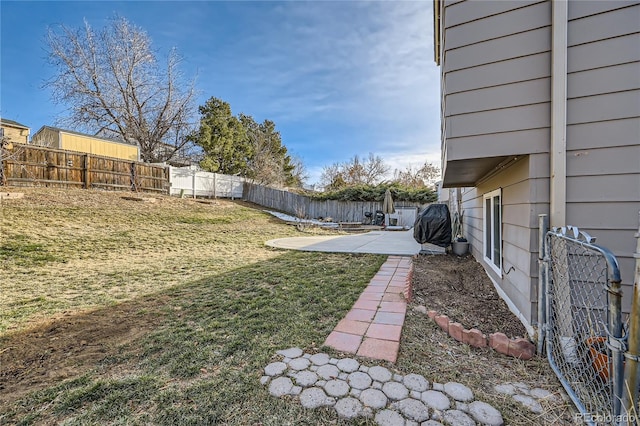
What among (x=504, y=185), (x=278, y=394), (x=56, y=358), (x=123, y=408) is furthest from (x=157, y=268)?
(x=504, y=185)

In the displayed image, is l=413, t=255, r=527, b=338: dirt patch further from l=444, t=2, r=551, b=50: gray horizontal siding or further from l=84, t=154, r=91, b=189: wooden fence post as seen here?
l=84, t=154, r=91, b=189: wooden fence post

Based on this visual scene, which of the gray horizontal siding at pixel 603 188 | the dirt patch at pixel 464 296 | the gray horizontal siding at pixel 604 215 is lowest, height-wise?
the dirt patch at pixel 464 296

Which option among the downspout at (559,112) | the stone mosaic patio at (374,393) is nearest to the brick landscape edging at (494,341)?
the stone mosaic patio at (374,393)

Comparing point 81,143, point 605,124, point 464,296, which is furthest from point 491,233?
point 81,143

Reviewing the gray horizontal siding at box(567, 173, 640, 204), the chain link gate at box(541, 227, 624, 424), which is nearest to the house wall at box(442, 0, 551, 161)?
the gray horizontal siding at box(567, 173, 640, 204)

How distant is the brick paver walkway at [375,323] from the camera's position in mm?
2098

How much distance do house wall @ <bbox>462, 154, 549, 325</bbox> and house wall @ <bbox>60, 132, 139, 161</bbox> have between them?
18.1m

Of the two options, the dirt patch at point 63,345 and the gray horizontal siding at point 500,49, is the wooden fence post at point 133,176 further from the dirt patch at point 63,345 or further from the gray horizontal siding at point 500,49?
the gray horizontal siding at point 500,49

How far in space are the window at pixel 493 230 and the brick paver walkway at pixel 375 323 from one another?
1268mm

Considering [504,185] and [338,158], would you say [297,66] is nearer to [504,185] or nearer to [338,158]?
[504,185]

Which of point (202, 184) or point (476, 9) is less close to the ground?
point (476, 9)

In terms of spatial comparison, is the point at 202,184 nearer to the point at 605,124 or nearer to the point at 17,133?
the point at 17,133

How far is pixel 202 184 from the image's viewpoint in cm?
1691

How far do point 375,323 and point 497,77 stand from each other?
2.49 m
